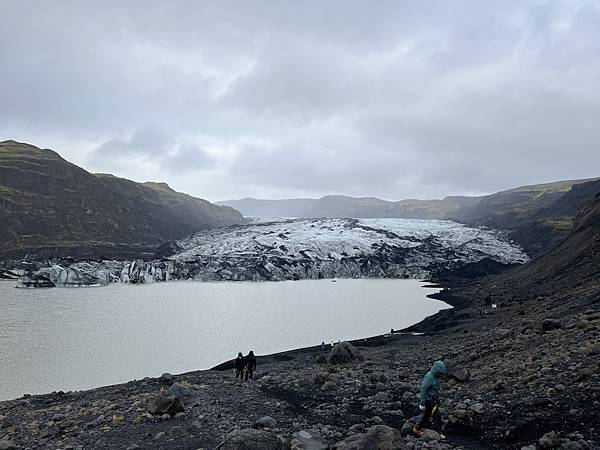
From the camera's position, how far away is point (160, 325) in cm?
2806

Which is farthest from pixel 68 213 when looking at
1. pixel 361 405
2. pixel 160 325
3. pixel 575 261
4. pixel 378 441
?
pixel 378 441

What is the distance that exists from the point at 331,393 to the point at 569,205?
87324mm

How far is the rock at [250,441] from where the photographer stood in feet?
21.0

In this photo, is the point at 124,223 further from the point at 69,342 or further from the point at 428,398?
the point at 428,398

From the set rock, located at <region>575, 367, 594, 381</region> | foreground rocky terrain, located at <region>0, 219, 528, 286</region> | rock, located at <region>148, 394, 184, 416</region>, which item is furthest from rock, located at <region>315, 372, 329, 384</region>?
foreground rocky terrain, located at <region>0, 219, 528, 286</region>

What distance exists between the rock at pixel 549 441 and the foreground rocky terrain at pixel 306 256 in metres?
53.4

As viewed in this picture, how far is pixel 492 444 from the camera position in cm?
639

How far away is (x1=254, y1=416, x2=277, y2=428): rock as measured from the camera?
8.23m

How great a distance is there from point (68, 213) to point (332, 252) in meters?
52.8

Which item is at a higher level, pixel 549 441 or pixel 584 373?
pixel 584 373

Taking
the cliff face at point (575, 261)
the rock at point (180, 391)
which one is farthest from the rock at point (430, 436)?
the cliff face at point (575, 261)

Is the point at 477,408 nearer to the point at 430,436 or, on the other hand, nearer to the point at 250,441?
the point at 430,436

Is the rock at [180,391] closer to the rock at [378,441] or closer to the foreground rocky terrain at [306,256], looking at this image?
the rock at [378,441]

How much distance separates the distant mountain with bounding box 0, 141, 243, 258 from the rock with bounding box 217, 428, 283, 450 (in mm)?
73672
